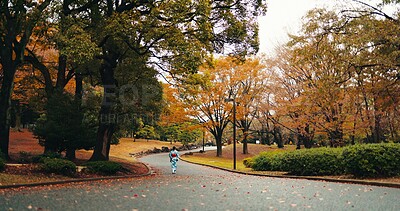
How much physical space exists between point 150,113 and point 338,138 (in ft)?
44.3

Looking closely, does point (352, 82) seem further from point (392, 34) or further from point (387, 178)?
point (387, 178)

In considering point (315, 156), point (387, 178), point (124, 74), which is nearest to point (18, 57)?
point (124, 74)

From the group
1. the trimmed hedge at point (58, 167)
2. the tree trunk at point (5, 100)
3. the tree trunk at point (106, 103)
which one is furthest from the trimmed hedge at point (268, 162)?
the tree trunk at point (5, 100)

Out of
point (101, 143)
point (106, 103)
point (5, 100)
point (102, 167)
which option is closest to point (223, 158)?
point (101, 143)

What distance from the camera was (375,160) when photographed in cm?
1170

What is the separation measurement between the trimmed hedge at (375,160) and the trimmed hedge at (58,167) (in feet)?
34.7

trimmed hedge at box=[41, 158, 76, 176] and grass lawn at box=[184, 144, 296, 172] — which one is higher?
trimmed hedge at box=[41, 158, 76, 176]

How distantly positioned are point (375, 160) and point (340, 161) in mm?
2172

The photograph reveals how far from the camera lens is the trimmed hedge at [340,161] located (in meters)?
11.6

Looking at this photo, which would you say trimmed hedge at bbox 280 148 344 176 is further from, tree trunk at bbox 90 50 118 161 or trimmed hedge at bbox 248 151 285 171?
tree trunk at bbox 90 50 118 161

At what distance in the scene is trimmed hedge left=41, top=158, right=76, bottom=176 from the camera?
488 inches

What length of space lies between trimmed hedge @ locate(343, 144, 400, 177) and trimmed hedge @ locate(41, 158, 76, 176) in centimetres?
1059

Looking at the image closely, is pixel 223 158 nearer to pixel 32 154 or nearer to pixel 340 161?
pixel 32 154

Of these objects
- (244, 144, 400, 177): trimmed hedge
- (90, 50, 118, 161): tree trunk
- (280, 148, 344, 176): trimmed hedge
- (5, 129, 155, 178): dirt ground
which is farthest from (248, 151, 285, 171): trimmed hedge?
(90, 50, 118, 161): tree trunk
